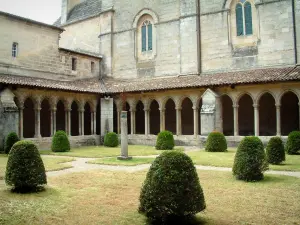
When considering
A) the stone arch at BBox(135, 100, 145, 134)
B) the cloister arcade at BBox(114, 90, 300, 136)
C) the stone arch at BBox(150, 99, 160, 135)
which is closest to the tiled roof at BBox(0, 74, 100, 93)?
the cloister arcade at BBox(114, 90, 300, 136)

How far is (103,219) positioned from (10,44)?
17464 millimetres

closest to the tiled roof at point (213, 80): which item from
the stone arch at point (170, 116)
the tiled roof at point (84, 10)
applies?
the stone arch at point (170, 116)

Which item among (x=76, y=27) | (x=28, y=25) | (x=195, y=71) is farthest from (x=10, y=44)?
(x=195, y=71)

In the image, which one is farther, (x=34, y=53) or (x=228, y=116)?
(x=228, y=116)

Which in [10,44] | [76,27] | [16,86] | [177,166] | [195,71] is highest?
[76,27]

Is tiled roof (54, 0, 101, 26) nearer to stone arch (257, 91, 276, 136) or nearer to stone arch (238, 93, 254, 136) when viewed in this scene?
stone arch (238, 93, 254, 136)

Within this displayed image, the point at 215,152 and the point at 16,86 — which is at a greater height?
the point at 16,86

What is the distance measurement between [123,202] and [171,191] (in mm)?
1852

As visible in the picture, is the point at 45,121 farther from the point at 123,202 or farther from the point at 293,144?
the point at 123,202

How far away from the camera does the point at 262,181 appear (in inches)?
322

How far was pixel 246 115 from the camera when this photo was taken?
882 inches

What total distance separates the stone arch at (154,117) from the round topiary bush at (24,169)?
740 inches

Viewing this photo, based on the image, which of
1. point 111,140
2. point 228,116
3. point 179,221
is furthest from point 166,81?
point 179,221

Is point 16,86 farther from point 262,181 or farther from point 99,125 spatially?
point 262,181
